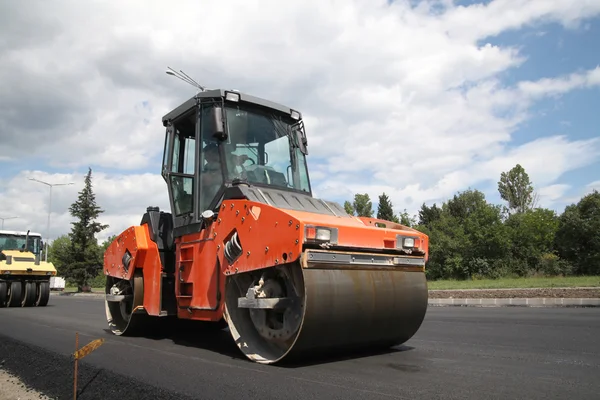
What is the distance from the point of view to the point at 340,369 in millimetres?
4668

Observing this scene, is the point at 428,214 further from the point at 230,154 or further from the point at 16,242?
the point at 230,154

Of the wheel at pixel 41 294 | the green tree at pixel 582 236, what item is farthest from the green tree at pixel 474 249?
the wheel at pixel 41 294

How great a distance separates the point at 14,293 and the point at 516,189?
59.4 metres

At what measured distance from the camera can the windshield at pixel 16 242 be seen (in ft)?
66.3

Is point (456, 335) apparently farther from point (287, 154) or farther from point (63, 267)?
point (63, 267)

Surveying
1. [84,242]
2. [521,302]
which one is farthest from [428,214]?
[521,302]

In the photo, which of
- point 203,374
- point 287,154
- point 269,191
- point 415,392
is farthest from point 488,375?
point 287,154

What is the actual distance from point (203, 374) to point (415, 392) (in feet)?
6.32

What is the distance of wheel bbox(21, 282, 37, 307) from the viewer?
58.6 ft

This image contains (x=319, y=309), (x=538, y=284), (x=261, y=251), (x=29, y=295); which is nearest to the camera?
(x=319, y=309)

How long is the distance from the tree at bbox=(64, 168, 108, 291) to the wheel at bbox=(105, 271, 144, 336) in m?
31.5

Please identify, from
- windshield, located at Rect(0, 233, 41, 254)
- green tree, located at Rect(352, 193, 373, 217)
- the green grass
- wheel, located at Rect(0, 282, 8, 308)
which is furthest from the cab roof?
green tree, located at Rect(352, 193, 373, 217)

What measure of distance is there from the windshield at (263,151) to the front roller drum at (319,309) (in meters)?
1.45

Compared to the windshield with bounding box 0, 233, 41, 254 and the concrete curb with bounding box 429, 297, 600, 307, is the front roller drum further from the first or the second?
the windshield with bounding box 0, 233, 41, 254
